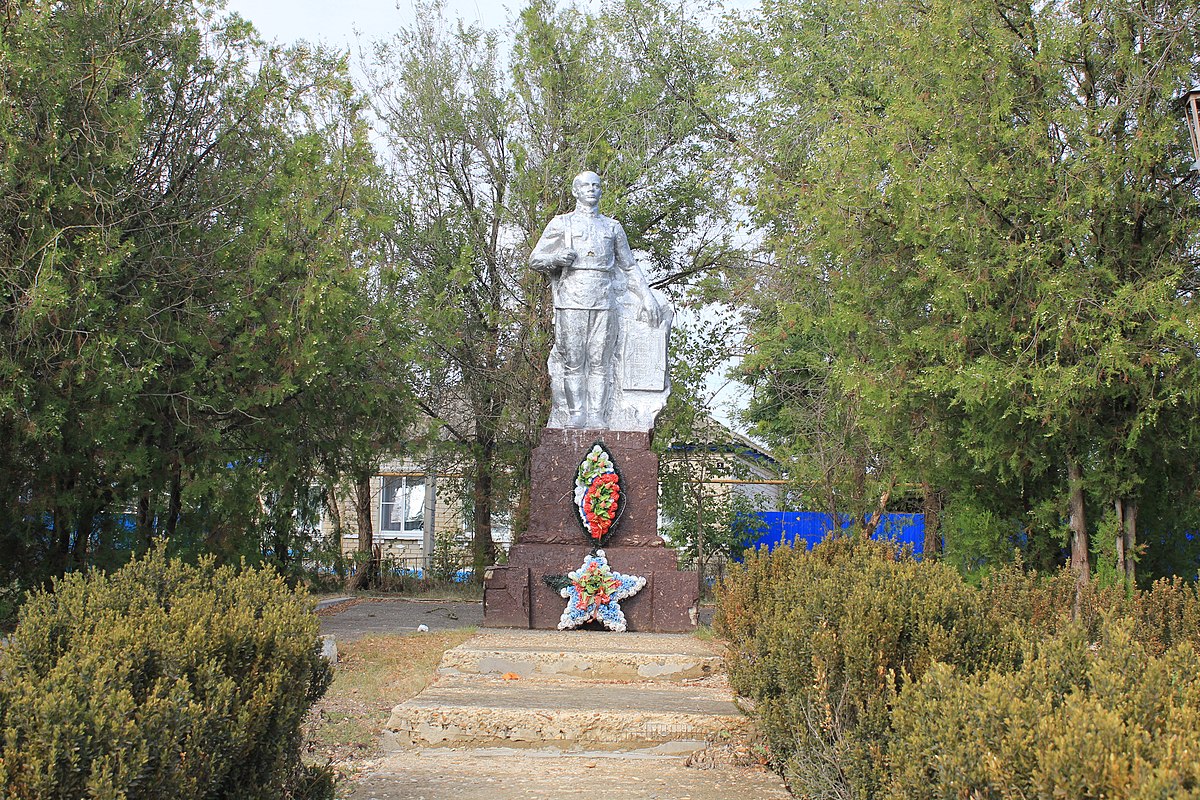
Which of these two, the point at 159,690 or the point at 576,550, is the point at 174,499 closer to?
the point at 576,550

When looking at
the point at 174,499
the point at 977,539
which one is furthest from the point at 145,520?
the point at 977,539

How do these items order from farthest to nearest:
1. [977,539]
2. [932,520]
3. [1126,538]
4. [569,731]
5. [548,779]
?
1. [932,520]
2. [977,539]
3. [1126,538]
4. [569,731]
5. [548,779]

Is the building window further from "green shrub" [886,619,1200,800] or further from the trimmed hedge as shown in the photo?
"green shrub" [886,619,1200,800]

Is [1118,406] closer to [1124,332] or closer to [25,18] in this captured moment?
[1124,332]

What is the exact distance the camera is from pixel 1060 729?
2.58m

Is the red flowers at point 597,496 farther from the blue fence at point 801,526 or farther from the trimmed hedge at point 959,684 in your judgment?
the blue fence at point 801,526

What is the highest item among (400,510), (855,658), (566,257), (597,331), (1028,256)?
(566,257)

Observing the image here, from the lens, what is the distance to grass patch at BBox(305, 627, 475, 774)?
523 cm

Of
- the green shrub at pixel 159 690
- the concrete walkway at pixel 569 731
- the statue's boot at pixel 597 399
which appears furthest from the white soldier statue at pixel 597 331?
the green shrub at pixel 159 690

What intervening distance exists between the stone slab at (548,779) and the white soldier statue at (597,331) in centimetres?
466

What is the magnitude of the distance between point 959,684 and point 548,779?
2230 millimetres

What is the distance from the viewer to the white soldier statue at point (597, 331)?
9641mm

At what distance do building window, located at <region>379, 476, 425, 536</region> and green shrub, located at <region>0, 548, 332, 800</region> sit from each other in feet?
63.8

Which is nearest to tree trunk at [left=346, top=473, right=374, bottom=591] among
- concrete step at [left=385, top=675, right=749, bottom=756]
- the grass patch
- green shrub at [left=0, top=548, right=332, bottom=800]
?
the grass patch
